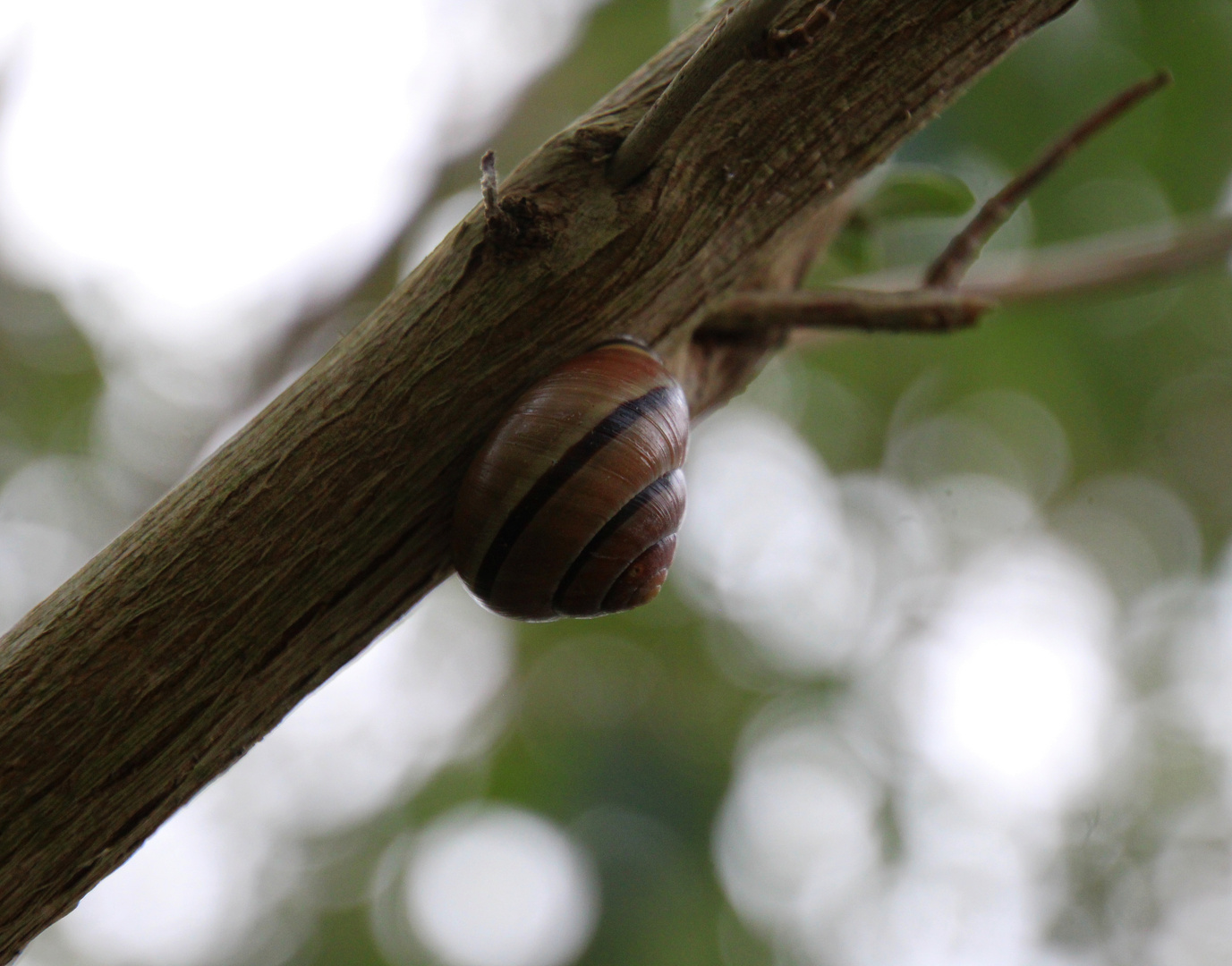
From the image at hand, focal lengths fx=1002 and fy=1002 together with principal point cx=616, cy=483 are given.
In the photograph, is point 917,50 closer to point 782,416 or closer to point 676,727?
point 676,727

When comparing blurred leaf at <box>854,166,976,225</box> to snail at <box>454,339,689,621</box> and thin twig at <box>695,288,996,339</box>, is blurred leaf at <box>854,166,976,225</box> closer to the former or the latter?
thin twig at <box>695,288,996,339</box>

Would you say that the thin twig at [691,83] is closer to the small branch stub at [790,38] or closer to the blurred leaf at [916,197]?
the small branch stub at [790,38]

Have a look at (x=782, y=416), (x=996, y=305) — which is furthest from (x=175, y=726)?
(x=782, y=416)

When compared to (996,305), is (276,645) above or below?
above

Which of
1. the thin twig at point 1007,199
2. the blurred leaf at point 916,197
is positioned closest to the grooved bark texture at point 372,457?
the thin twig at point 1007,199

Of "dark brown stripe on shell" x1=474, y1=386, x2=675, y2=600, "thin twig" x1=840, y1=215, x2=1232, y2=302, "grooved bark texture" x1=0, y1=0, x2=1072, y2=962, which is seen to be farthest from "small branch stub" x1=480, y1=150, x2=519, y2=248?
"thin twig" x1=840, y1=215, x2=1232, y2=302

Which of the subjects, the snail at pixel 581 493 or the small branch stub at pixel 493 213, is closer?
the small branch stub at pixel 493 213
